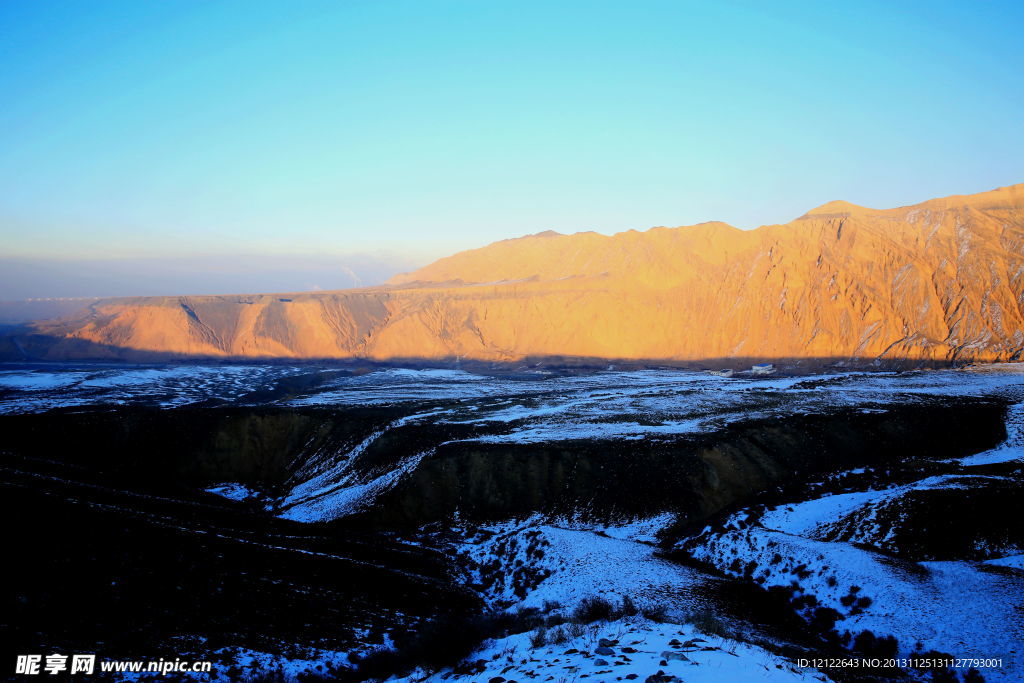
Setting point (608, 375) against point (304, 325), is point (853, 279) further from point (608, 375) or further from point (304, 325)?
point (304, 325)

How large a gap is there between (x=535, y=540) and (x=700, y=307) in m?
89.3

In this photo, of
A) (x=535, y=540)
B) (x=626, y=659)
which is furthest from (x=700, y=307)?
(x=626, y=659)

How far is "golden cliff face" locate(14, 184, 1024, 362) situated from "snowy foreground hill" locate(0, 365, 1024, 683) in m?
42.4

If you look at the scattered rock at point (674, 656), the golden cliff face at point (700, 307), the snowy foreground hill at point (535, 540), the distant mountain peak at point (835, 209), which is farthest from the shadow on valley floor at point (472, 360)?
the scattered rock at point (674, 656)

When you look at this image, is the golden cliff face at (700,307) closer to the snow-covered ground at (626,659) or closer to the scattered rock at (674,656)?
the snow-covered ground at (626,659)

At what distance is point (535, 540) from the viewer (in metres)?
28.9

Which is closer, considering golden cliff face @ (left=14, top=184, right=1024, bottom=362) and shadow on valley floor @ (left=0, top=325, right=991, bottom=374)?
shadow on valley floor @ (left=0, top=325, right=991, bottom=374)

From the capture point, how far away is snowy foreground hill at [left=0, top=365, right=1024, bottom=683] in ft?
55.2

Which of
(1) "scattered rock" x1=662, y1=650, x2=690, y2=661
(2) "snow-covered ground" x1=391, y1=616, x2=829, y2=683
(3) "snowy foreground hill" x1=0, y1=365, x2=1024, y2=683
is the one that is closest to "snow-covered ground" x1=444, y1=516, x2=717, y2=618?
(3) "snowy foreground hill" x1=0, y1=365, x2=1024, y2=683

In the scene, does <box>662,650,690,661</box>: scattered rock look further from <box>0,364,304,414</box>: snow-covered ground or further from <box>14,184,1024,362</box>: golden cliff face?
<box>14,184,1024,362</box>: golden cliff face

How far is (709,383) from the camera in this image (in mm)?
74688

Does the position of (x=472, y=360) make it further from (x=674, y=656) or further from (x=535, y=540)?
(x=674, y=656)

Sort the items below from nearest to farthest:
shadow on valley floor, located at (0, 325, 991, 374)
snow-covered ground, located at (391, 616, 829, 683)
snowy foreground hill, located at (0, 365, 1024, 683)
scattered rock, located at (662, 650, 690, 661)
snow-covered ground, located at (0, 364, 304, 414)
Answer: snow-covered ground, located at (391, 616, 829, 683)
scattered rock, located at (662, 650, 690, 661)
snowy foreground hill, located at (0, 365, 1024, 683)
snow-covered ground, located at (0, 364, 304, 414)
shadow on valley floor, located at (0, 325, 991, 374)

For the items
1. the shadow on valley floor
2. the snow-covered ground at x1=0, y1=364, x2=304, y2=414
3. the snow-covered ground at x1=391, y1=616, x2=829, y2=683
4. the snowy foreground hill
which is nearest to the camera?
the snow-covered ground at x1=391, y1=616, x2=829, y2=683
